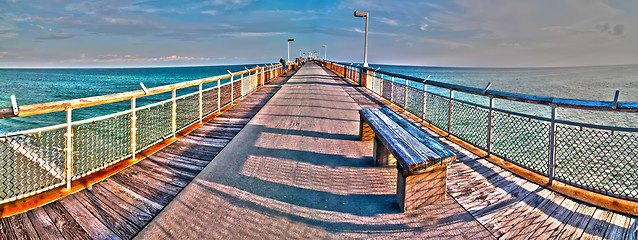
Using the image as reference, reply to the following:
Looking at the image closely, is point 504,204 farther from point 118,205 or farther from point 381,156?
point 118,205

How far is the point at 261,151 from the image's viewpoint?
5605 mm

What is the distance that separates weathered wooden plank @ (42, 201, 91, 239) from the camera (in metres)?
3.01

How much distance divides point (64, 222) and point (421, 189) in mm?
3515

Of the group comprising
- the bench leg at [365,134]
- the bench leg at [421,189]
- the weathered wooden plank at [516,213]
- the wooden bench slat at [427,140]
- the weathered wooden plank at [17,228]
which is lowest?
the weathered wooden plank at [17,228]

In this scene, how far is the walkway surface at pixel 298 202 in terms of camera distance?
120 inches

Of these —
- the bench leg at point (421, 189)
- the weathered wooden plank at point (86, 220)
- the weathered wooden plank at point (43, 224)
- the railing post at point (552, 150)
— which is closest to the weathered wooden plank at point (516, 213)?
the railing post at point (552, 150)

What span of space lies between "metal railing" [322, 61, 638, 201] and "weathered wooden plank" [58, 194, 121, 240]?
470 centimetres

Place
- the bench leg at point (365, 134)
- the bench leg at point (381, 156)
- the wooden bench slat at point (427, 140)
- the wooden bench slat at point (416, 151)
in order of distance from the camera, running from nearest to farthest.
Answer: the wooden bench slat at point (416, 151)
the wooden bench slat at point (427, 140)
the bench leg at point (381, 156)
the bench leg at point (365, 134)

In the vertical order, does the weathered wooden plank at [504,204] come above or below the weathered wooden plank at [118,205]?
above

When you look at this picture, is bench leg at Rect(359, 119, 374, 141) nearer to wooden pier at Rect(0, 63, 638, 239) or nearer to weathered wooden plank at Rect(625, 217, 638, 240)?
wooden pier at Rect(0, 63, 638, 239)

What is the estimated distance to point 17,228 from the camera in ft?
9.93

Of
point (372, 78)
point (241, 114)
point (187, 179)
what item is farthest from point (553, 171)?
point (372, 78)

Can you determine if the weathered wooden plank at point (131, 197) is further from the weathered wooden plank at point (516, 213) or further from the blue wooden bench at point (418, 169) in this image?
the weathered wooden plank at point (516, 213)

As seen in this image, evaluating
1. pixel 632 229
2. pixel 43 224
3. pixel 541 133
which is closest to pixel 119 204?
pixel 43 224
